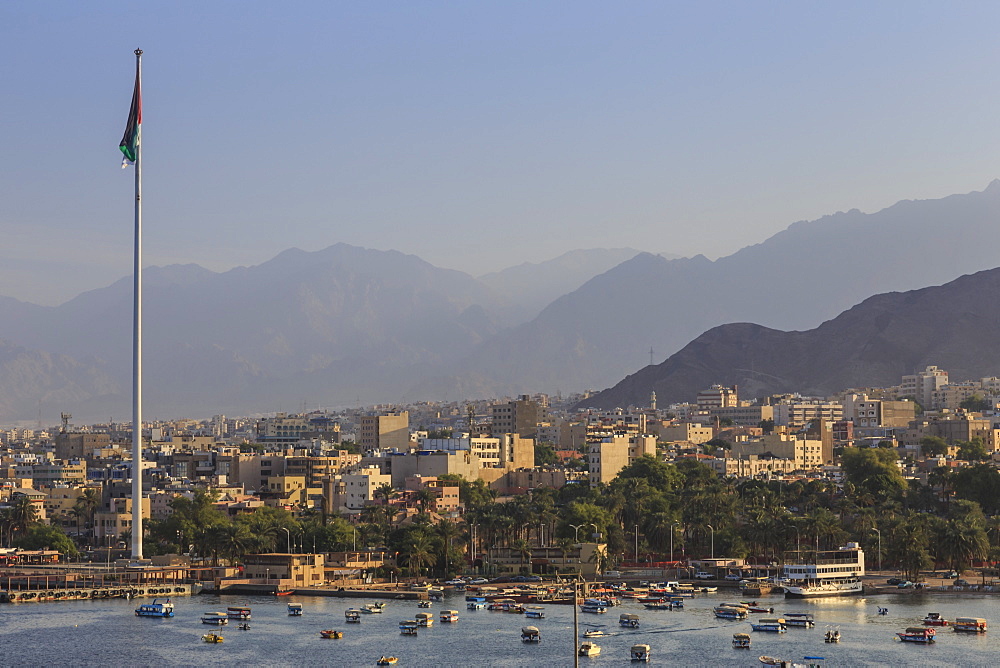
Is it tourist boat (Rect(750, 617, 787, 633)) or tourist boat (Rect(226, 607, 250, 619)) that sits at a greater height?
tourist boat (Rect(226, 607, 250, 619))

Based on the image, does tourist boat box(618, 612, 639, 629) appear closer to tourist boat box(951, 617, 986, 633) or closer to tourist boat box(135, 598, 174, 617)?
tourist boat box(951, 617, 986, 633)

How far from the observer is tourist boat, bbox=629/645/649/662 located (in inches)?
2414

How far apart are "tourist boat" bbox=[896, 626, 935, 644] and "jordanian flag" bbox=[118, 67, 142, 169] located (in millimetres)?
41813

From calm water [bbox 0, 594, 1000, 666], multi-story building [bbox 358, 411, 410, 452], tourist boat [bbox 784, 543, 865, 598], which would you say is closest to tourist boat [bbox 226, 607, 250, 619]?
calm water [bbox 0, 594, 1000, 666]

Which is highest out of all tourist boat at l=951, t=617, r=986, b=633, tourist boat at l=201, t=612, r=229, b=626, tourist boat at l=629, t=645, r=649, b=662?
tourist boat at l=201, t=612, r=229, b=626

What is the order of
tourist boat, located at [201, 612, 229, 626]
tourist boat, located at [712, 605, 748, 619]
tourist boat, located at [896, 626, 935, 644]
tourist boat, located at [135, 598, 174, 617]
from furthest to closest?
tourist boat, located at [135, 598, 174, 617], tourist boat, located at [712, 605, 748, 619], tourist boat, located at [201, 612, 229, 626], tourist boat, located at [896, 626, 935, 644]

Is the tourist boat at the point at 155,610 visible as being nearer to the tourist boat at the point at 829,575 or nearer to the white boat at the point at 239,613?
the white boat at the point at 239,613

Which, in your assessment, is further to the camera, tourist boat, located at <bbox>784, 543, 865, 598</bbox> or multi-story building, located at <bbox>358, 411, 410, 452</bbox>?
multi-story building, located at <bbox>358, 411, 410, 452</bbox>

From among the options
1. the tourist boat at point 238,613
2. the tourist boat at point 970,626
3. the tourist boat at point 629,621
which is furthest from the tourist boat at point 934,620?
the tourist boat at point 238,613

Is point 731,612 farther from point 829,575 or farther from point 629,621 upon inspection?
point 829,575

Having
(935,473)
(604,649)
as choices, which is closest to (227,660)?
(604,649)

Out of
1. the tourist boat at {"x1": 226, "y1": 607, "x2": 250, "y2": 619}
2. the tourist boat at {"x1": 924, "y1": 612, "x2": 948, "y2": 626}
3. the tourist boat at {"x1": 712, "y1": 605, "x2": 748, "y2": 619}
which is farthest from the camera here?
the tourist boat at {"x1": 712, "y1": 605, "x2": 748, "y2": 619}

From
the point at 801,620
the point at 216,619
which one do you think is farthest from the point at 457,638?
the point at 801,620

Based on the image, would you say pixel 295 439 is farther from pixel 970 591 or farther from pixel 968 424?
pixel 970 591
